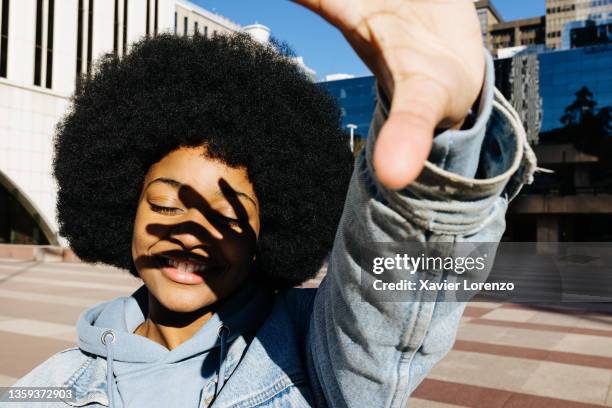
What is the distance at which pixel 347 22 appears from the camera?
0.63 metres

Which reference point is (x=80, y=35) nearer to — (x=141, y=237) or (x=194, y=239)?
(x=141, y=237)

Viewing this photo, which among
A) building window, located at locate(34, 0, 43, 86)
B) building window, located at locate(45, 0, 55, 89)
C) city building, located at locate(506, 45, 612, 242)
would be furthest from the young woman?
city building, located at locate(506, 45, 612, 242)

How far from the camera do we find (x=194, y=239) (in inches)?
54.1

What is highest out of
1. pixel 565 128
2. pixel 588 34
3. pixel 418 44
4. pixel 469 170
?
pixel 588 34

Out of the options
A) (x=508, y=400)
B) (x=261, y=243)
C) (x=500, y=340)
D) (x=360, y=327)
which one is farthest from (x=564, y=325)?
(x=360, y=327)

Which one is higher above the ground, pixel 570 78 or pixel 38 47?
pixel 570 78

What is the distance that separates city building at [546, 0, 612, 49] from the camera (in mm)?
83856

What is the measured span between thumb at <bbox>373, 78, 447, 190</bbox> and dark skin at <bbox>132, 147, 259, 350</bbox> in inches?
34.5

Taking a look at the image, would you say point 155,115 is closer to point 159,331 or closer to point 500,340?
point 159,331

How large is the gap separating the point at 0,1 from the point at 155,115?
21861mm

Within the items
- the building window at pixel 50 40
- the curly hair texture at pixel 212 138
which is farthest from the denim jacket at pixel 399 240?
the building window at pixel 50 40

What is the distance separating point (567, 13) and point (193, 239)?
10117 cm

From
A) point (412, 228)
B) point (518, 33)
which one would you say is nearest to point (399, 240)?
point (412, 228)

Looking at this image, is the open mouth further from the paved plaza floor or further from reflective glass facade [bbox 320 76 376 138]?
reflective glass facade [bbox 320 76 376 138]
